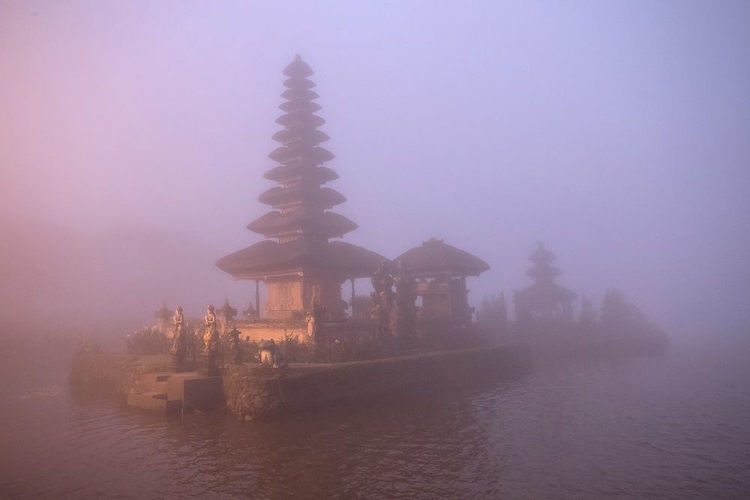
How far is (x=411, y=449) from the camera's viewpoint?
45.0 feet

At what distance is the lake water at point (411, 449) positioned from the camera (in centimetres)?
1090

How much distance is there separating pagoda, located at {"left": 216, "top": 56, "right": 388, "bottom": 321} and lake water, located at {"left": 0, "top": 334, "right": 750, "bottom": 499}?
10563 mm

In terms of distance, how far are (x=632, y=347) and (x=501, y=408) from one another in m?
27.2

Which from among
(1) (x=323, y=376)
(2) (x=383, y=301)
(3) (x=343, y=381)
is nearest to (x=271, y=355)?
(1) (x=323, y=376)

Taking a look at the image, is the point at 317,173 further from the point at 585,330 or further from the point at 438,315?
the point at 585,330

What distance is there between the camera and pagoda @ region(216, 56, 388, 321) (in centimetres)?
2959

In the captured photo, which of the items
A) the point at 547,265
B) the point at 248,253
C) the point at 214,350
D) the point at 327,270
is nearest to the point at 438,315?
the point at 327,270

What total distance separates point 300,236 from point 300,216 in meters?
1.38

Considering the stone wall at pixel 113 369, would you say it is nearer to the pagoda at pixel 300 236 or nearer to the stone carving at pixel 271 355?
the stone carving at pixel 271 355

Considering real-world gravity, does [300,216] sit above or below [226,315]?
above

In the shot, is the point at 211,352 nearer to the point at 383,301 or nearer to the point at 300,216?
the point at 383,301

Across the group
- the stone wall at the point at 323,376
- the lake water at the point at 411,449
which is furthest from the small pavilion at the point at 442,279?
the lake water at the point at 411,449

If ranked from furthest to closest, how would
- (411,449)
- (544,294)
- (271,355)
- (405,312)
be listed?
(544,294) → (405,312) → (271,355) → (411,449)

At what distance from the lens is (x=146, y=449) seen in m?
14.0
